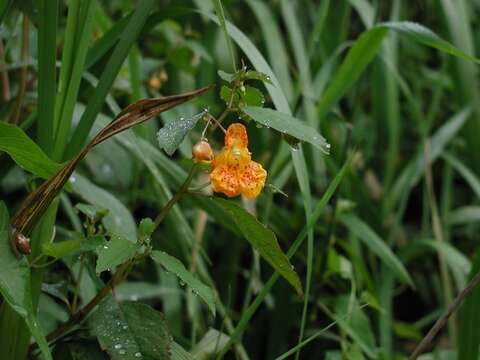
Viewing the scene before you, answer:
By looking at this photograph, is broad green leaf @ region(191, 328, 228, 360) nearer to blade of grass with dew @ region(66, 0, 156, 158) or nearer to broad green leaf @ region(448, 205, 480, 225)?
blade of grass with dew @ region(66, 0, 156, 158)

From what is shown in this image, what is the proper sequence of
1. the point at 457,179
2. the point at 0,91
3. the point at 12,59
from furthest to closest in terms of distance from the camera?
the point at 457,179
the point at 12,59
the point at 0,91

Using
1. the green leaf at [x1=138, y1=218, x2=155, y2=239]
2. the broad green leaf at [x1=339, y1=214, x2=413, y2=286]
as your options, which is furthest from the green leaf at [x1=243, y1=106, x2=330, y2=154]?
the broad green leaf at [x1=339, y1=214, x2=413, y2=286]

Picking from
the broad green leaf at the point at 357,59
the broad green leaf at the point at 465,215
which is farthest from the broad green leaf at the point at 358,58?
the broad green leaf at the point at 465,215

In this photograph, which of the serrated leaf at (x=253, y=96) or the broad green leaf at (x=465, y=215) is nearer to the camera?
the serrated leaf at (x=253, y=96)

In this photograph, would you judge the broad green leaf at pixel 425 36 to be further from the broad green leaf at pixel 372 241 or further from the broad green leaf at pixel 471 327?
the broad green leaf at pixel 372 241

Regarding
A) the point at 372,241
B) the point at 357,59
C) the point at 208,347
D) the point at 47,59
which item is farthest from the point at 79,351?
the point at 372,241

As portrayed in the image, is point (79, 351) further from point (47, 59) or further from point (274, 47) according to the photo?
point (274, 47)

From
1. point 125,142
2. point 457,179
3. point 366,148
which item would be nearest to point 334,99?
point 125,142

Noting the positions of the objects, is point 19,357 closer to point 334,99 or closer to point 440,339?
point 334,99
